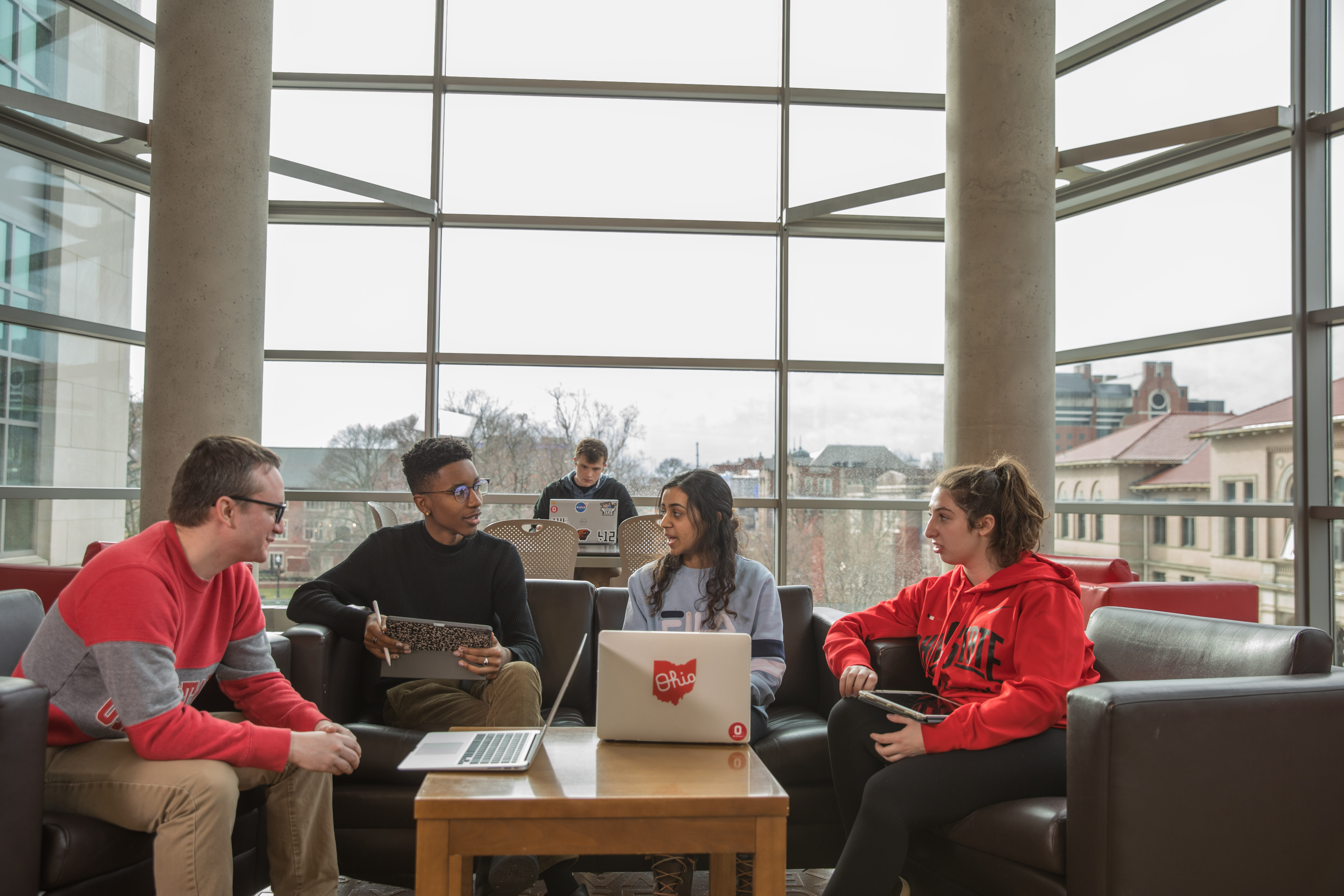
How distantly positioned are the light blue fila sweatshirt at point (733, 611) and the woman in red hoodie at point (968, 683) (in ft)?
0.57

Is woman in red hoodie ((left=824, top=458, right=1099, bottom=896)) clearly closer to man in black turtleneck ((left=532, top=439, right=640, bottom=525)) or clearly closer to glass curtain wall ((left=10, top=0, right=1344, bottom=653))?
man in black turtleneck ((left=532, top=439, right=640, bottom=525))

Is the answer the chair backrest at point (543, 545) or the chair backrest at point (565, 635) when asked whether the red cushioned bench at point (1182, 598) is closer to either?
the chair backrest at point (565, 635)

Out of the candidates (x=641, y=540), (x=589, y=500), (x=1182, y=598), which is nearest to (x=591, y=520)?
(x=589, y=500)

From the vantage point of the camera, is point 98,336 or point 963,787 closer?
point 963,787

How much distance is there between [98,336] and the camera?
17.5ft

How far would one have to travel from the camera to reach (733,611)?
259 cm

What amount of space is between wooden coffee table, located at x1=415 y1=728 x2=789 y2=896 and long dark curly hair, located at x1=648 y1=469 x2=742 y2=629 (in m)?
1.03

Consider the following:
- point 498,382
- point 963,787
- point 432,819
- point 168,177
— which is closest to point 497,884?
point 432,819

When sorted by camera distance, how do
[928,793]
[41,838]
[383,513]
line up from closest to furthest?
[41,838]
[928,793]
[383,513]

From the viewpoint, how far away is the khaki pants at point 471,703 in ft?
7.61

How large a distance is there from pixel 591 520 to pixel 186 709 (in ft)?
10.9

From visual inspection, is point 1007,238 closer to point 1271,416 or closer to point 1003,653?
point 1271,416

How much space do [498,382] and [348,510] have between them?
134 cm

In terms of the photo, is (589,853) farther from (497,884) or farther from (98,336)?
(98,336)
